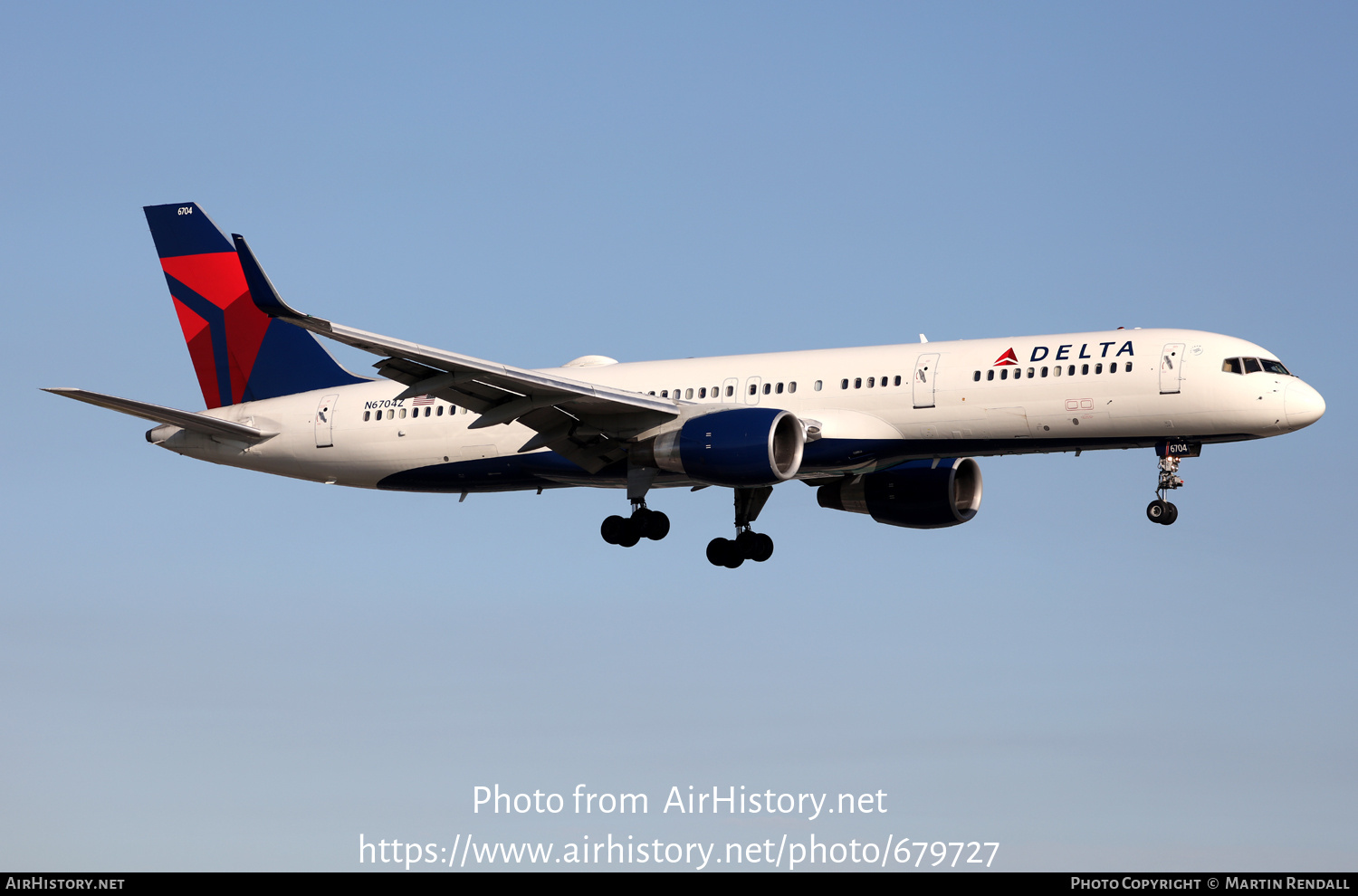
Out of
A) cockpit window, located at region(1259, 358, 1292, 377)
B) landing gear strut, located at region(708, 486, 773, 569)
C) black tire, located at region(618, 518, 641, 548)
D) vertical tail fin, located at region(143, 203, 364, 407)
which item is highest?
vertical tail fin, located at region(143, 203, 364, 407)

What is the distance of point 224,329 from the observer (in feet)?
161

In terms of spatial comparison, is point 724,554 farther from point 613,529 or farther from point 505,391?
point 505,391

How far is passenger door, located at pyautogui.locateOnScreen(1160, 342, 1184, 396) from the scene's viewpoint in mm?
37719

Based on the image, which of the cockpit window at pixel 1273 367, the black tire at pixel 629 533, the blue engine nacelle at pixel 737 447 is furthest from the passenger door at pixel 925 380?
the black tire at pixel 629 533

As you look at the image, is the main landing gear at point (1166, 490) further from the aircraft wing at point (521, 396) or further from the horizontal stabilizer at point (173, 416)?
the horizontal stabilizer at point (173, 416)

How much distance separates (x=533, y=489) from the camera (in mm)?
45594

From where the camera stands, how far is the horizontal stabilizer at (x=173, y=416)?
38819 millimetres

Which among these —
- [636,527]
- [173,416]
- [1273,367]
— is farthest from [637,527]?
[1273,367]

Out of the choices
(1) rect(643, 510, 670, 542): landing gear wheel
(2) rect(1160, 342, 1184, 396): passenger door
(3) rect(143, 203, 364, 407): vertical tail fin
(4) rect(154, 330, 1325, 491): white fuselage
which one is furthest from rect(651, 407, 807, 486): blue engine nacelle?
(3) rect(143, 203, 364, 407): vertical tail fin

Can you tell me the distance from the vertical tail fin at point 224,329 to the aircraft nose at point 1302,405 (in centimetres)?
2504

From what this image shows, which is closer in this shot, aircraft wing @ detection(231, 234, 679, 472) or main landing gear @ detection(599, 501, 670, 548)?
aircraft wing @ detection(231, 234, 679, 472)

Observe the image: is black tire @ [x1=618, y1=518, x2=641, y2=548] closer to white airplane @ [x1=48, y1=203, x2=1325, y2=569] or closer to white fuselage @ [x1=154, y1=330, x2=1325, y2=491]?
white airplane @ [x1=48, y1=203, x2=1325, y2=569]

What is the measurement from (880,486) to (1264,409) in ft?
38.9

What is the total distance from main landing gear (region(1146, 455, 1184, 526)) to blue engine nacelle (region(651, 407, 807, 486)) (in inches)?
326
